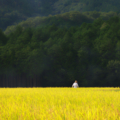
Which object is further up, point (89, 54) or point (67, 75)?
point (89, 54)

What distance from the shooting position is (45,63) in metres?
38.8

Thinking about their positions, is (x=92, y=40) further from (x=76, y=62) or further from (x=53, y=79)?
(x=53, y=79)

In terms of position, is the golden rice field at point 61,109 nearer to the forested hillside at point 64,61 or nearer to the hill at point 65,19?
the forested hillside at point 64,61

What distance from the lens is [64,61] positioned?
1624 inches

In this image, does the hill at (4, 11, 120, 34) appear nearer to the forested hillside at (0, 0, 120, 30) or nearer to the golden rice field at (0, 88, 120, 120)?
the forested hillside at (0, 0, 120, 30)

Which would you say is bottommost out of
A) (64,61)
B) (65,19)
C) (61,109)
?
(61,109)

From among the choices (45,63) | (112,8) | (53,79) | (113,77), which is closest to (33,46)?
(45,63)

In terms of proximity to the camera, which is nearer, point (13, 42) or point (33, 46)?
point (33, 46)

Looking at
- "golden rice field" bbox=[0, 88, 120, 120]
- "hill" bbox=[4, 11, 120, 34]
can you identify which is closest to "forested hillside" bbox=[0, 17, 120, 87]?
"hill" bbox=[4, 11, 120, 34]

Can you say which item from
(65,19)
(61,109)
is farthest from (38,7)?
(61,109)

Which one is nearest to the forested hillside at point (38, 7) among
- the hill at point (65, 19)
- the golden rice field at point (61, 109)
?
the hill at point (65, 19)

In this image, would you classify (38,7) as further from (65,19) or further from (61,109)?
(61,109)

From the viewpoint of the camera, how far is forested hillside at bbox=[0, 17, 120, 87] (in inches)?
1491

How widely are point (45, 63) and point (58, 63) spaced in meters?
3.55
